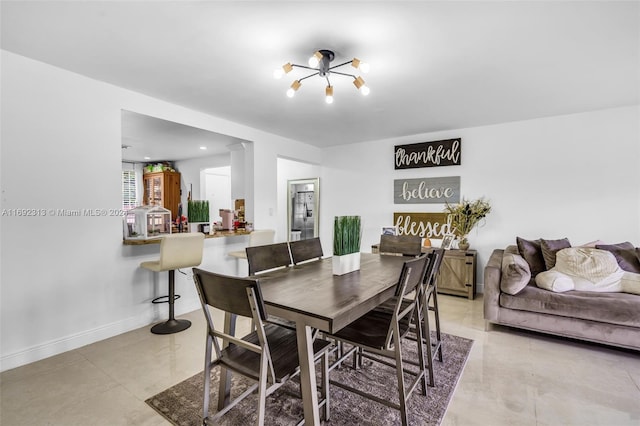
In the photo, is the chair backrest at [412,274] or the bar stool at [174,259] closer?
the chair backrest at [412,274]

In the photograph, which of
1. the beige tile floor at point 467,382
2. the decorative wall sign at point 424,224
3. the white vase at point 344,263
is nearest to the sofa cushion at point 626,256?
the beige tile floor at point 467,382

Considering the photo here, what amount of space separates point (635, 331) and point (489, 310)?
3.43 ft

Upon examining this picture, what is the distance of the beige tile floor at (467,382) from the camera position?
1.78m

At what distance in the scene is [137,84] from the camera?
284 centimetres

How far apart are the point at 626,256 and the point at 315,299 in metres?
3.45

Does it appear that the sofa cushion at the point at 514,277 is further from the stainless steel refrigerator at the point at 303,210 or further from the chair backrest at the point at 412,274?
the stainless steel refrigerator at the point at 303,210

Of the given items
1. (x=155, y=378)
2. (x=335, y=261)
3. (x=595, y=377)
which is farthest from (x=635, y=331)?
(x=155, y=378)

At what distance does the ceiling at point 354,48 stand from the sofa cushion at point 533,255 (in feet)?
5.28

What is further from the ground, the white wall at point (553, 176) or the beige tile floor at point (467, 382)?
the white wall at point (553, 176)

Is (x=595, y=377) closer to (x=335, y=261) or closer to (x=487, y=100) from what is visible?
(x=335, y=261)

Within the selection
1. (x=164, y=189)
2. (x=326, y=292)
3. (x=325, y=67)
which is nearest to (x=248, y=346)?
(x=326, y=292)

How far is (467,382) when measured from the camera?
2127 mm

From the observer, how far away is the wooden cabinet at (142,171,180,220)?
6895 mm

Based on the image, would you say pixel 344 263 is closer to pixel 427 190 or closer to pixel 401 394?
pixel 401 394
